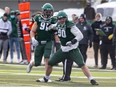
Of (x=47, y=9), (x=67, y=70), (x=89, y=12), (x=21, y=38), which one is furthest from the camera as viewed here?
(x=89, y=12)

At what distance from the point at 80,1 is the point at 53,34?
111ft

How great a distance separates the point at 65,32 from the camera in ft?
47.9

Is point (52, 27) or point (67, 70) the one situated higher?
point (52, 27)

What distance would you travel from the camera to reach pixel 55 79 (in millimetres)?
16062

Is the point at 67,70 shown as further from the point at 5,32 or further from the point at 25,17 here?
the point at 5,32

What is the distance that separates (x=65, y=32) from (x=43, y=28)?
0.82 m

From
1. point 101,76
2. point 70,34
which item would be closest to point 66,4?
point 101,76

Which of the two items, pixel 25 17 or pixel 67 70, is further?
pixel 25 17

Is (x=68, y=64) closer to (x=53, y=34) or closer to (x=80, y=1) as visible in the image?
(x=53, y=34)

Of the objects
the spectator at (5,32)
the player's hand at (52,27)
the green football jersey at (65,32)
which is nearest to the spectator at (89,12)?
the spectator at (5,32)

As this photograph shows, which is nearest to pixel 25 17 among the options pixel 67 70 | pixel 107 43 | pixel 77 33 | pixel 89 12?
pixel 107 43

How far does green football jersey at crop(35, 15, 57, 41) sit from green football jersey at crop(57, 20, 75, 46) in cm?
55

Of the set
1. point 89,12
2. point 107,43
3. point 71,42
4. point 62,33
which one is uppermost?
point 62,33

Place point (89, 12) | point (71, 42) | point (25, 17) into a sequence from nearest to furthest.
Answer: point (71, 42) → point (25, 17) → point (89, 12)
